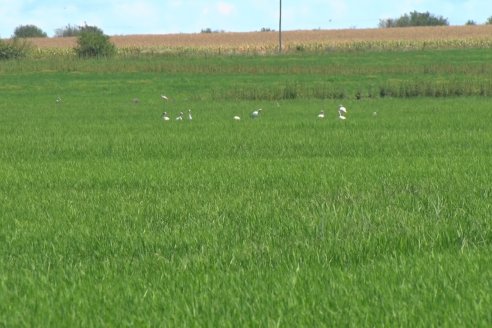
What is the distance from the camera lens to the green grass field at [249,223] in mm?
5223

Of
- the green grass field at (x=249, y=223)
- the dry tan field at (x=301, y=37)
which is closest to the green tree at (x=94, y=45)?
the dry tan field at (x=301, y=37)

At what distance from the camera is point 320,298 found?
5.32 m

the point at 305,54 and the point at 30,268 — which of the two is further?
the point at 305,54

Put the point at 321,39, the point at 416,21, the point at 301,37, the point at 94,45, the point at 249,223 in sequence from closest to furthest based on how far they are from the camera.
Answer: the point at 249,223 → the point at 94,45 → the point at 321,39 → the point at 301,37 → the point at 416,21

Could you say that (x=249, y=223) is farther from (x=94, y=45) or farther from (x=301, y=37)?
(x=301, y=37)

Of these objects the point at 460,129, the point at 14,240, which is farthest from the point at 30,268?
the point at 460,129

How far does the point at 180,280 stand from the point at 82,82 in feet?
146

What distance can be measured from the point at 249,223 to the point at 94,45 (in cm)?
7446

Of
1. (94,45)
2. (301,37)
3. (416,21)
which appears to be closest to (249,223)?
(94,45)

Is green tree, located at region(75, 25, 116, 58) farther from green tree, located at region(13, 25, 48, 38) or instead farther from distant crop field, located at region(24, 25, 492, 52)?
green tree, located at region(13, 25, 48, 38)

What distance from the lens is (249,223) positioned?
8.31m

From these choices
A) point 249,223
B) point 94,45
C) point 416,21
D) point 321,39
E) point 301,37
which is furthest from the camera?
point 416,21

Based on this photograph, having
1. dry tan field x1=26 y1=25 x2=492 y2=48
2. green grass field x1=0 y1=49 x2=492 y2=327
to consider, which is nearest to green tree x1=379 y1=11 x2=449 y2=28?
dry tan field x1=26 y1=25 x2=492 y2=48

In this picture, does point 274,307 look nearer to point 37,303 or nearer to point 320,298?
point 320,298
